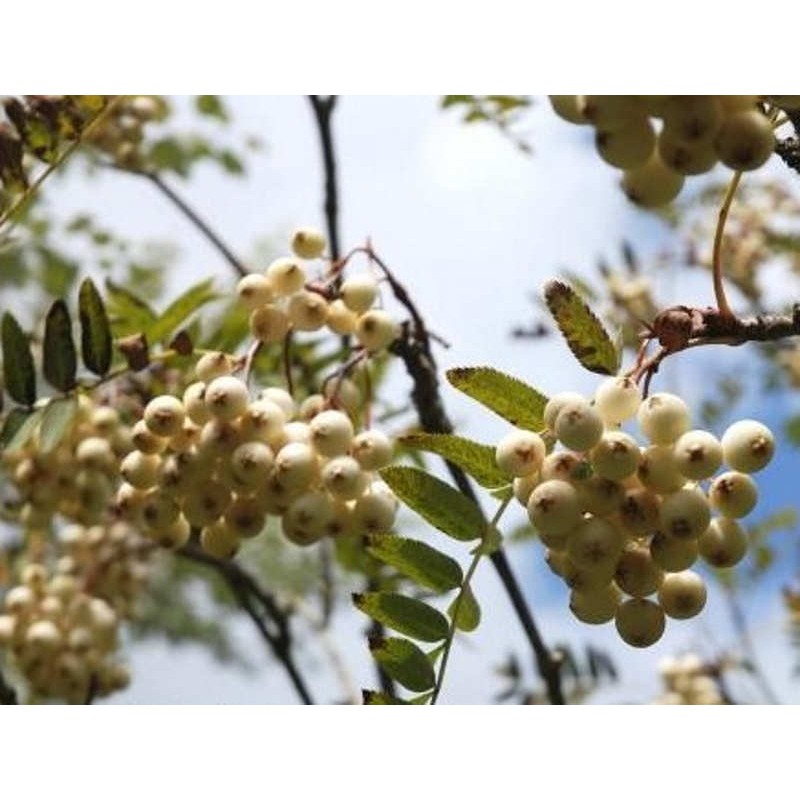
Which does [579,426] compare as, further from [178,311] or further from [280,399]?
[178,311]

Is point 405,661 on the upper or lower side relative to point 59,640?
upper

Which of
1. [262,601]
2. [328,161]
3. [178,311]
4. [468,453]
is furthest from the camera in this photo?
[262,601]

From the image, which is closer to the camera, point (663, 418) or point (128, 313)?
point (663, 418)

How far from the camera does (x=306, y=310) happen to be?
0.95 m

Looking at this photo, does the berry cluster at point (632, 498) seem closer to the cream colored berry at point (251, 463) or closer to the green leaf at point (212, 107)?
the cream colored berry at point (251, 463)

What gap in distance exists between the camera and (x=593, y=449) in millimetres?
676

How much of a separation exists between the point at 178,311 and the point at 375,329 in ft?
0.77

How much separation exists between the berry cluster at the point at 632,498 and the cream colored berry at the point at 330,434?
199 millimetres

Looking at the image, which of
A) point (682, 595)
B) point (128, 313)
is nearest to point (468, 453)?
point (682, 595)

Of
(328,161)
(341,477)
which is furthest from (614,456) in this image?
(328,161)

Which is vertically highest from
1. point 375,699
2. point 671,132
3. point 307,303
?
point 671,132

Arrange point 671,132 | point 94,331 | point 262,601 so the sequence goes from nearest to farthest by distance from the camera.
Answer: point 671,132 → point 94,331 → point 262,601
